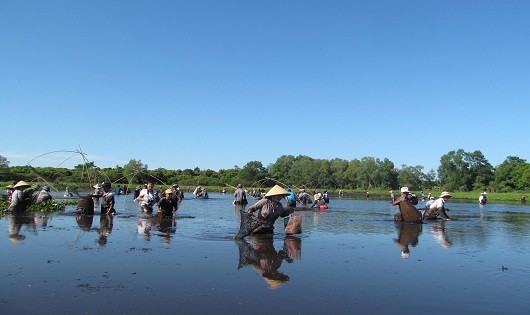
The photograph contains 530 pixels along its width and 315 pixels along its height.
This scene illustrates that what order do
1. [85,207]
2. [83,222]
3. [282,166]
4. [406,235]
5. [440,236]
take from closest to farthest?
[440,236]
[406,235]
[83,222]
[85,207]
[282,166]

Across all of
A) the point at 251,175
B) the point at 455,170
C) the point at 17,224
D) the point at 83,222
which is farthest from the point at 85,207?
the point at 455,170

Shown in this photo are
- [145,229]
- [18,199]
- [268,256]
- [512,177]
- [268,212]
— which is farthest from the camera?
[512,177]

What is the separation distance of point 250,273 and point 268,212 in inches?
192

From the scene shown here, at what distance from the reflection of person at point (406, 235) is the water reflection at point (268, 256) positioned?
9.80 ft

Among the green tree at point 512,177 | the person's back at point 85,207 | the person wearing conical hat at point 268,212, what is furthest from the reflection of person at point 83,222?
the green tree at point 512,177

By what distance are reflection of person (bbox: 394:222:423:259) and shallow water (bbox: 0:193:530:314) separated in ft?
0.51

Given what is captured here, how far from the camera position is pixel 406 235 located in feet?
53.8

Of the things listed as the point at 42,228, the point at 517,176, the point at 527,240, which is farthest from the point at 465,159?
the point at 42,228

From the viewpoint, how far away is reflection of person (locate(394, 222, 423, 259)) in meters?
13.0

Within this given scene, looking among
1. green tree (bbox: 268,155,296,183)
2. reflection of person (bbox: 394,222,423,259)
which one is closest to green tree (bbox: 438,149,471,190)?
green tree (bbox: 268,155,296,183)

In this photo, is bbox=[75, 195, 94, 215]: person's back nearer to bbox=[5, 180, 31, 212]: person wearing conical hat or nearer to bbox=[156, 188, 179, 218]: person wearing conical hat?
bbox=[5, 180, 31, 212]: person wearing conical hat

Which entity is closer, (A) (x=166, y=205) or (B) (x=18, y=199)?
(B) (x=18, y=199)

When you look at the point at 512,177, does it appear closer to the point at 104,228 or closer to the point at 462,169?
the point at 462,169

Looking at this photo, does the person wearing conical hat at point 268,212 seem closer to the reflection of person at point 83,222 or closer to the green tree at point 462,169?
the reflection of person at point 83,222
